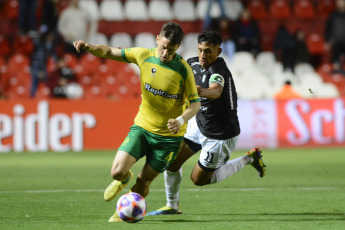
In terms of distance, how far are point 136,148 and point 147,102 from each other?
49 cm

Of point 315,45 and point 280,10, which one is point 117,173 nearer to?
point 315,45

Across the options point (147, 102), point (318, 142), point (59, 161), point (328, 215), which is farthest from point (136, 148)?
point (318, 142)

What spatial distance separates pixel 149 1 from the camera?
22.3 meters

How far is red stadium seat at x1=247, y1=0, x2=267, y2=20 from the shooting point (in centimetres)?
2225

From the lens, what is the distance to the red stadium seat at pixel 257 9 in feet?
73.0

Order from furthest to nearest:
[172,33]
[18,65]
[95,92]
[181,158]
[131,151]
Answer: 1. [18,65]
2. [95,92]
3. [181,158]
4. [131,151]
5. [172,33]

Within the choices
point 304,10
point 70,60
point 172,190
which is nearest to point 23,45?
point 70,60

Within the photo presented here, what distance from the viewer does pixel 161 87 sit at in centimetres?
702

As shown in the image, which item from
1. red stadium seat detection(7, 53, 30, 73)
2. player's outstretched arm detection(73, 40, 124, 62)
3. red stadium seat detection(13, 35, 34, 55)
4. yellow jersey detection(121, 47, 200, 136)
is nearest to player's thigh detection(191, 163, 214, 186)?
yellow jersey detection(121, 47, 200, 136)

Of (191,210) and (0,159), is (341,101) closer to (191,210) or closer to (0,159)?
(0,159)

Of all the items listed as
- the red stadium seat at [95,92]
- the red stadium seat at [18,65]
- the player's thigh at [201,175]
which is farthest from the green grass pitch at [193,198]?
the red stadium seat at [18,65]

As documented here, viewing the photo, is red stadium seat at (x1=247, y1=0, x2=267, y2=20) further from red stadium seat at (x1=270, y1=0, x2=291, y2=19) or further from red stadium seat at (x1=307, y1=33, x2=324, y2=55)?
red stadium seat at (x1=307, y1=33, x2=324, y2=55)

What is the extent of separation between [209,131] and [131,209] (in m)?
1.81

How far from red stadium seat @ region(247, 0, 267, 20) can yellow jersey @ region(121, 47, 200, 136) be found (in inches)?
611
